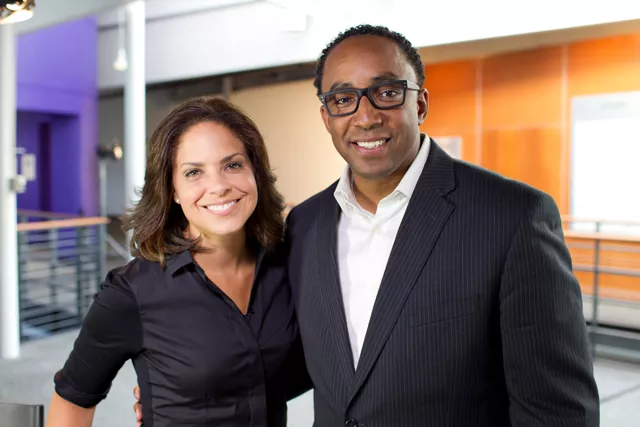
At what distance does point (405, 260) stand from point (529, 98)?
17.2 ft

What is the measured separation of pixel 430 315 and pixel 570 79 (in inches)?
203

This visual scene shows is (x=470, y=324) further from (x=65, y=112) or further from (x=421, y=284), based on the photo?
(x=65, y=112)

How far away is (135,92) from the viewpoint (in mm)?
5977

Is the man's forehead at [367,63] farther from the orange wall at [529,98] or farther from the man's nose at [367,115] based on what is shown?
the orange wall at [529,98]

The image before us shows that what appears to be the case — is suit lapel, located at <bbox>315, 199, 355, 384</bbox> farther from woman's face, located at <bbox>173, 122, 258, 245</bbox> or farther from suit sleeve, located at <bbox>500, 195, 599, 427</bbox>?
suit sleeve, located at <bbox>500, 195, 599, 427</bbox>

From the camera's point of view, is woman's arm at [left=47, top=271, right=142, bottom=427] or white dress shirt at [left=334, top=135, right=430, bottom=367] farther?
woman's arm at [left=47, top=271, right=142, bottom=427]

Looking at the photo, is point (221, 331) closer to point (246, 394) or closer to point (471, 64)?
point (246, 394)

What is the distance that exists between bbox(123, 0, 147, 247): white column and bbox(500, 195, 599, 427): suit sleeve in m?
5.20

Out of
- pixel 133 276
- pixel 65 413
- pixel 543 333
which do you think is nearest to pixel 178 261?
pixel 133 276

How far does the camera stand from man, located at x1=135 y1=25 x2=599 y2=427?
45.3 inches

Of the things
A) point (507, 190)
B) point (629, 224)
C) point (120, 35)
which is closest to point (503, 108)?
point (629, 224)

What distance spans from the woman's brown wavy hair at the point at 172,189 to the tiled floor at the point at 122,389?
2.22 m

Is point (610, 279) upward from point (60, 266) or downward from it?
downward

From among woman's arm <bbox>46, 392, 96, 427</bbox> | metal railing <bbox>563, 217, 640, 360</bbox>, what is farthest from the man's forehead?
metal railing <bbox>563, 217, 640, 360</bbox>
